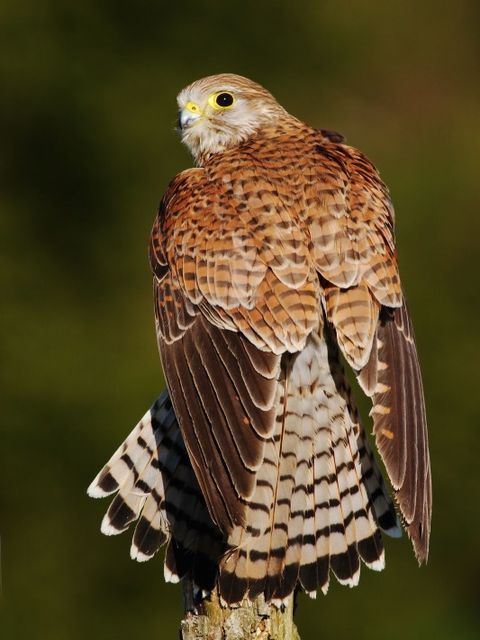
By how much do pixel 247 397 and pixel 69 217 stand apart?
4.92m

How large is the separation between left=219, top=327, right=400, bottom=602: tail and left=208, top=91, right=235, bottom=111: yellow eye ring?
4.67 ft

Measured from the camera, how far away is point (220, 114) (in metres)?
5.23

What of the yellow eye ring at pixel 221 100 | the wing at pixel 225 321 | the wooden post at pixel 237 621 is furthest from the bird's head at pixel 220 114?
the wooden post at pixel 237 621

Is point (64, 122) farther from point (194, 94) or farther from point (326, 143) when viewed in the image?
point (326, 143)

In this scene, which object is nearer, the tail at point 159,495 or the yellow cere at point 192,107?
the tail at point 159,495

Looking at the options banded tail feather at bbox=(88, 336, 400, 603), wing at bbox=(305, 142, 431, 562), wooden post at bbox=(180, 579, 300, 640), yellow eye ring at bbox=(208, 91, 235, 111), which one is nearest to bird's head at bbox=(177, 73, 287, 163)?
yellow eye ring at bbox=(208, 91, 235, 111)

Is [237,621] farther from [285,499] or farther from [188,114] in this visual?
[188,114]

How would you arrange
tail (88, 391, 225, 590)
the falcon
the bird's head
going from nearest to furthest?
the falcon → tail (88, 391, 225, 590) → the bird's head

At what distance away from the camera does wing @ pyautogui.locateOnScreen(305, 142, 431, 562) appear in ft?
12.8

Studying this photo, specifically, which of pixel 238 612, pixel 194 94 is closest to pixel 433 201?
pixel 194 94

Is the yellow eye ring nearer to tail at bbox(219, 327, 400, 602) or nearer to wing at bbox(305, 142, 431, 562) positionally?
wing at bbox(305, 142, 431, 562)

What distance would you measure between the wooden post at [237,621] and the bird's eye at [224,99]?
2.17m

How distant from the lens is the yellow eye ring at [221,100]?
5.27 meters

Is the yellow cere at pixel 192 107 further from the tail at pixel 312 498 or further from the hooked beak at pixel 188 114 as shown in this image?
the tail at pixel 312 498
